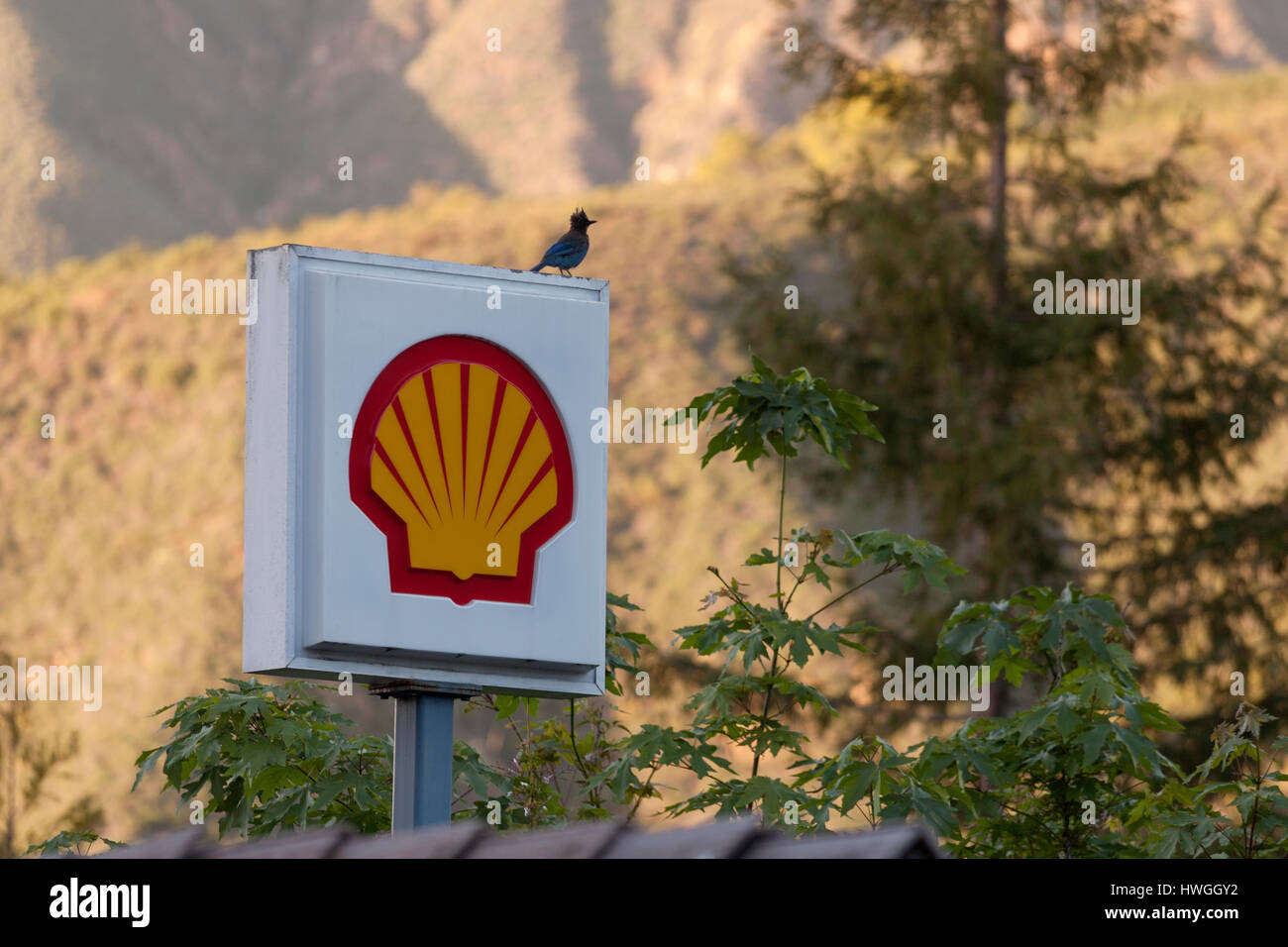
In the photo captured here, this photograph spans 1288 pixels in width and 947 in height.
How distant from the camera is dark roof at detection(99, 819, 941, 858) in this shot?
239cm

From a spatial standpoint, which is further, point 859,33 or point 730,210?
point 730,210

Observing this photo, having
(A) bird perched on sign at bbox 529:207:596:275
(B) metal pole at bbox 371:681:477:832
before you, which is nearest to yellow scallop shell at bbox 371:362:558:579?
(B) metal pole at bbox 371:681:477:832

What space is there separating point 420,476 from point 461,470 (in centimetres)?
11

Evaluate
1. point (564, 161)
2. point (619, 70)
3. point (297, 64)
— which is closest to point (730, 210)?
point (564, 161)

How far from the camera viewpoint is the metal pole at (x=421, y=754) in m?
4.48

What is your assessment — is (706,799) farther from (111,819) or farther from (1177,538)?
(111,819)

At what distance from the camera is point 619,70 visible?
324 ft

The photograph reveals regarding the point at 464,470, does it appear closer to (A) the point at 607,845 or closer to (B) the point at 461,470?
(B) the point at 461,470

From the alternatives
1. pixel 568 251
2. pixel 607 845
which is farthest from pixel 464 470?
pixel 607 845

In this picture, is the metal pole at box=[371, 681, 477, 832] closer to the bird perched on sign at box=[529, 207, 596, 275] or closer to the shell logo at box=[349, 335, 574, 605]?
the shell logo at box=[349, 335, 574, 605]

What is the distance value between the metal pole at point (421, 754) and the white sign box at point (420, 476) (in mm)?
73

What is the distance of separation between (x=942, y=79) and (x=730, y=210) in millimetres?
→ 38442

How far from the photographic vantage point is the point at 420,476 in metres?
4.57

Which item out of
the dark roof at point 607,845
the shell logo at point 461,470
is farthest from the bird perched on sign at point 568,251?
the dark roof at point 607,845
